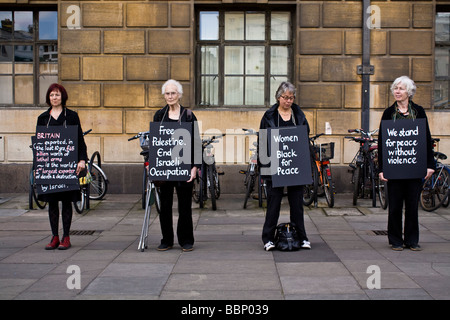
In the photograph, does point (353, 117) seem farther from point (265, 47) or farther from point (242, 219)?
point (242, 219)

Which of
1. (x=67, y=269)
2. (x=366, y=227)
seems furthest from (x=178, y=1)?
(x=67, y=269)

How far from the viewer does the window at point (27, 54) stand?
11.8 meters

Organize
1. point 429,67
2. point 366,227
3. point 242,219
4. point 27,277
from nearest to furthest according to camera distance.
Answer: point 27,277 < point 366,227 < point 242,219 < point 429,67

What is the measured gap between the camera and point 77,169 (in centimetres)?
704

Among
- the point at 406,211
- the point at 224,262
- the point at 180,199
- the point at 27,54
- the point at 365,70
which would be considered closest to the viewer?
the point at 224,262

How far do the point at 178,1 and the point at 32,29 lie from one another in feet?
9.78

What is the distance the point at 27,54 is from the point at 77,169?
5.74 meters

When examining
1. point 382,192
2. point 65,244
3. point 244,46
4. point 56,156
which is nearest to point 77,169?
point 56,156

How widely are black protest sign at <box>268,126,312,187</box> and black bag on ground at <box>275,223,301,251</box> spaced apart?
0.51 metres

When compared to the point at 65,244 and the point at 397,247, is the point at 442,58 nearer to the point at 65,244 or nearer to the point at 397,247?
the point at 397,247

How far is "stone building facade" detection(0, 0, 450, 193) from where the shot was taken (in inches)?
440

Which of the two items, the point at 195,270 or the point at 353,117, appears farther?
the point at 353,117

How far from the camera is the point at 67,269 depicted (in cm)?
584

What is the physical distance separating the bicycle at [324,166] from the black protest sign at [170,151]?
3584mm
